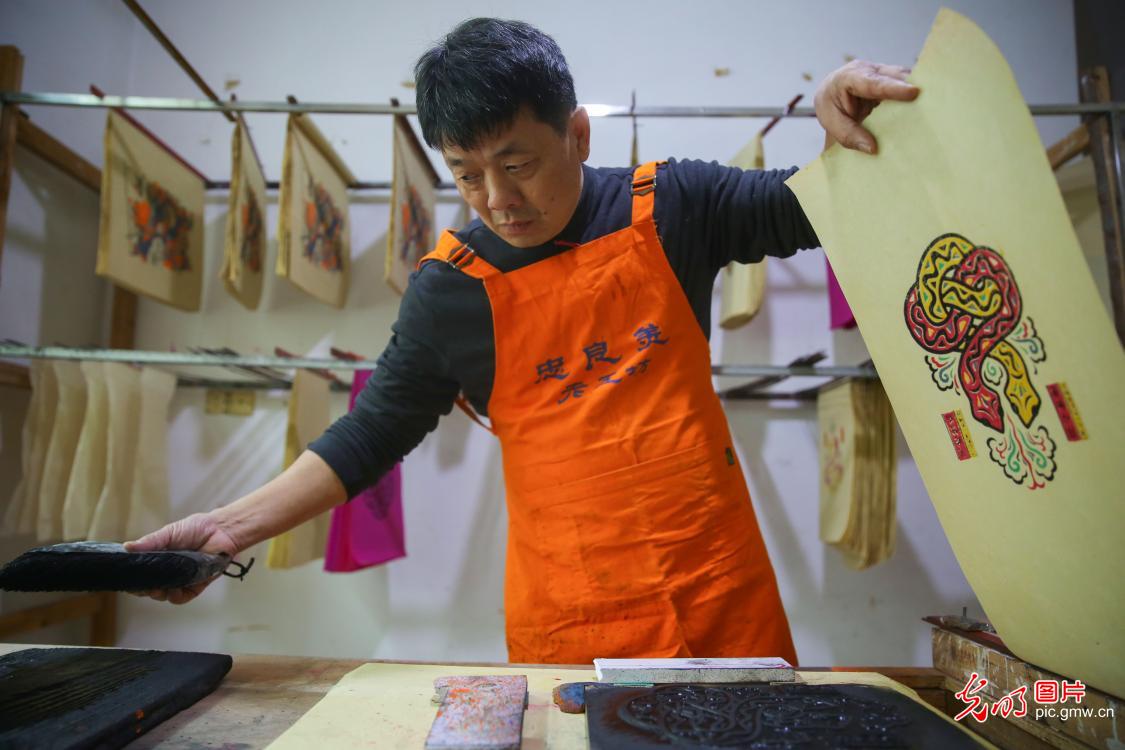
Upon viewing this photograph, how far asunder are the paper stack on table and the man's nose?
1484 mm

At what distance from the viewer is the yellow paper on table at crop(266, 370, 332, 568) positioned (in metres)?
1.93

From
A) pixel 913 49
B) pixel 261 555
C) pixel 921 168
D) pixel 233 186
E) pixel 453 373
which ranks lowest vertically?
pixel 261 555

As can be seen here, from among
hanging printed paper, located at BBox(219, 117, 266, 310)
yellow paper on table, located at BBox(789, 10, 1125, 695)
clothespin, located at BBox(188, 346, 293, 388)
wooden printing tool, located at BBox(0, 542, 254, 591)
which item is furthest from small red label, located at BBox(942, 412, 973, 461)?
clothespin, located at BBox(188, 346, 293, 388)

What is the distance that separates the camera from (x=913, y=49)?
105 inches

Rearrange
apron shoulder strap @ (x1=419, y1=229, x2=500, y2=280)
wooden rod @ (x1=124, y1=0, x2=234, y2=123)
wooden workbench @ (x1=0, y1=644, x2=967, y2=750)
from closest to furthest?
wooden workbench @ (x1=0, y1=644, x2=967, y2=750) → apron shoulder strap @ (x1=419, y1=229, x2=500, y2=280) → wooden rod @ (x1=124, y1=0, x2=234, y2=123)

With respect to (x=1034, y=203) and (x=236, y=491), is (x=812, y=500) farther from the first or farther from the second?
(x=236, y=491)

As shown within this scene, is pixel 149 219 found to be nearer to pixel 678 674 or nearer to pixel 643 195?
pixel 643 195

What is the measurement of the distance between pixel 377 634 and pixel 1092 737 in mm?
2331

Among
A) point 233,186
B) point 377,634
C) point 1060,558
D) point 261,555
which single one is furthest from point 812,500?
point 233,186

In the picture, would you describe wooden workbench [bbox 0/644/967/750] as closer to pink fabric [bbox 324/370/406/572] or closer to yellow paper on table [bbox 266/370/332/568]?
yellow paper on table [bbox 266/370/332/568]

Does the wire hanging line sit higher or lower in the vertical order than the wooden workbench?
higher

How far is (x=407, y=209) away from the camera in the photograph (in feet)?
7.04

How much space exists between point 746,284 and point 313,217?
147cm

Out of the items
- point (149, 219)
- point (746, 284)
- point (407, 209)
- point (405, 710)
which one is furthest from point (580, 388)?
point (149, 219)
